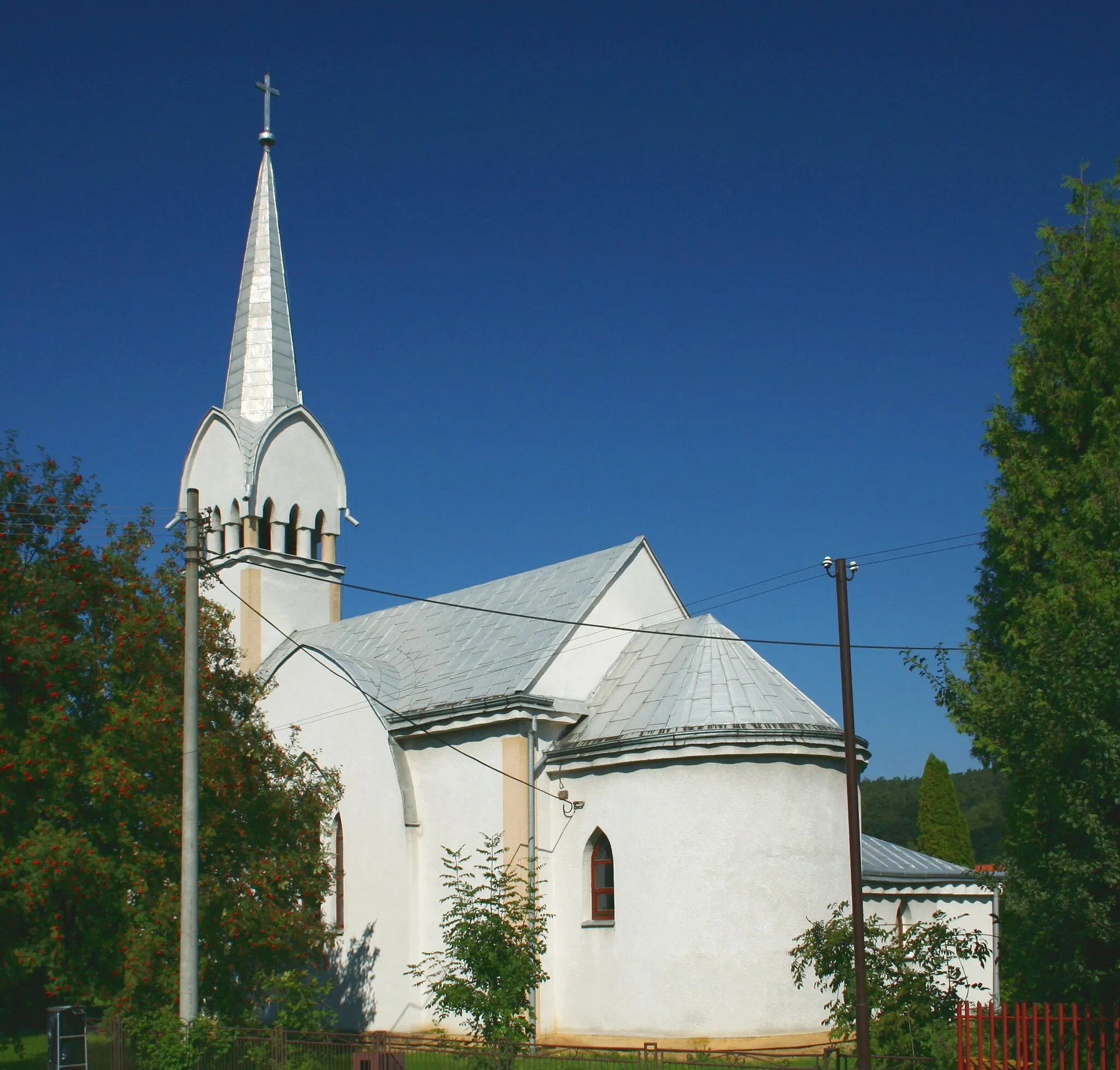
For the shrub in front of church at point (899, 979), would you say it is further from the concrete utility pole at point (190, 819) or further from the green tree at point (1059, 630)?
the concrete utility pole at point (190, 819)

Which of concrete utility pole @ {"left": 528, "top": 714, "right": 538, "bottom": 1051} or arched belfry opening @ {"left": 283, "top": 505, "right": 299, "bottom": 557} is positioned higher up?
arched belfry opening @ {"left": 283, "top": 505, "right": 299, "bottom": 557}

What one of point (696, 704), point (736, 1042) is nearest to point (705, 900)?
point (736, 1042)

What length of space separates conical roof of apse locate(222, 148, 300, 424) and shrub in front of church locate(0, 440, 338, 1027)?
46.0ft

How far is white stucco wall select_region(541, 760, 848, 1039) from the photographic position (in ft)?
67.3

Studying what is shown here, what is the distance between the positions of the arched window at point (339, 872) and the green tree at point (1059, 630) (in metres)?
12.0

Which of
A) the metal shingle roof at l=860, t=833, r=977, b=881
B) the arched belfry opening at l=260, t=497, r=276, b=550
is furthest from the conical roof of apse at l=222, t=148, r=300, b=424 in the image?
the metal shingle roof at l=860, t=833, r=977, b=881

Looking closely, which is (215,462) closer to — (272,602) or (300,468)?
(300,468)

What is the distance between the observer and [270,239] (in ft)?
115

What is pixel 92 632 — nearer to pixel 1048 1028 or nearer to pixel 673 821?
pixel 673 821

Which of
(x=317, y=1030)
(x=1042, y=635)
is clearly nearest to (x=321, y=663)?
(x=317, y=1030)

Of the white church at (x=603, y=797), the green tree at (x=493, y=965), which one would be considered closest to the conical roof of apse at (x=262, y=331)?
the white church at (x=603, y=797)

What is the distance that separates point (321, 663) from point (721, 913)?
32.1 feet

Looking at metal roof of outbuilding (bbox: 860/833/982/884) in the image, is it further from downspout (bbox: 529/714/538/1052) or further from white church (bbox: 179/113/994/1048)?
downspout (bbox: 529/714/538/1052)

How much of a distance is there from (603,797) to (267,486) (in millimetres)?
13519
